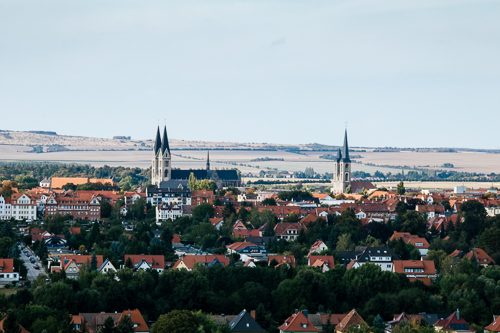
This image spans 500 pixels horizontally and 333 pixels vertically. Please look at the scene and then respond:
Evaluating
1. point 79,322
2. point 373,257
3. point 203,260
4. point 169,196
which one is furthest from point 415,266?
point 169,196

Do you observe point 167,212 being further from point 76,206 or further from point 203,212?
point 76,206

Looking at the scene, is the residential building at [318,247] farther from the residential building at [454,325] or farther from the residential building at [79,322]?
the residential building at [79,322]

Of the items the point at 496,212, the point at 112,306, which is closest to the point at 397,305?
the point at 112,306

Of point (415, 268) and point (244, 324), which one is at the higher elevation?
point (415, 268)

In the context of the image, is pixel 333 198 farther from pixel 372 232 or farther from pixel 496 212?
pixel 372 232

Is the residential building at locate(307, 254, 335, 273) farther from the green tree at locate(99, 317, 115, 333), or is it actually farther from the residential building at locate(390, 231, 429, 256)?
the green tree at locate(99, 317, 115, 333)

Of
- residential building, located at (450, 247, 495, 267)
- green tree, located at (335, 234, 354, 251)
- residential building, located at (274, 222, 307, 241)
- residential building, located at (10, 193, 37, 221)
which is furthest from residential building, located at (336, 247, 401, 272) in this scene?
residential building, located at (10, 193, 37, 221)

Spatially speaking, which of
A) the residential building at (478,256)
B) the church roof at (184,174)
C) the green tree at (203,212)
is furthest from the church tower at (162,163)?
the residential building at (478,256)
